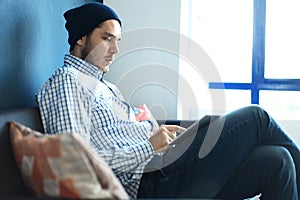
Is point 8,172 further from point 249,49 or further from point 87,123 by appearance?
point 249,49

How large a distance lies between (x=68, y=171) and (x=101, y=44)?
1066 millimetres

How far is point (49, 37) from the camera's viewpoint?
197cm

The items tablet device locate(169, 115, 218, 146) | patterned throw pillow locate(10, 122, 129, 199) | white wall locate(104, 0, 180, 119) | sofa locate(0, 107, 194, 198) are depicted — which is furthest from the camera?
white wall locate(104, 0, 180, 119)

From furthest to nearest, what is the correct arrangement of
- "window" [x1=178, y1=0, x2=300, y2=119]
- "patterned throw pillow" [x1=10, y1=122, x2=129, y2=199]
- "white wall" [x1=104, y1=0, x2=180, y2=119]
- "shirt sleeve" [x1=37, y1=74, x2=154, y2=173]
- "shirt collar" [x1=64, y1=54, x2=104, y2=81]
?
1. "window" [x1=178, y1=0, x2=300, y2=119]
2. "white wall" [x1=104, y1=0, x2=180, y2=119]
3. "shirt collar" [x1=64, y1=54, x2=104, y2=81]
4. "shirt sleeve" [x1=37, y1=74, x2=154, y2=173]
5. "patterned throw pillow" [x1=10, y1=122, x2=129, y2=199]

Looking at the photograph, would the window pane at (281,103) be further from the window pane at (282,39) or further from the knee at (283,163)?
the knee at (283,163)

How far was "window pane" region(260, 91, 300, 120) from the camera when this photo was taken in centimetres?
296

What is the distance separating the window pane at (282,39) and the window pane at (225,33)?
0.44 ft

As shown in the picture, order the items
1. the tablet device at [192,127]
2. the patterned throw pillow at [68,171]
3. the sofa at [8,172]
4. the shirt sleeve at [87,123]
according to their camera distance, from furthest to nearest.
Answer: the tablet device at [192,127] → the shirt sleeve at [87,123] → the sofa at [8,172] → the patterned throw pillow at [68,171]

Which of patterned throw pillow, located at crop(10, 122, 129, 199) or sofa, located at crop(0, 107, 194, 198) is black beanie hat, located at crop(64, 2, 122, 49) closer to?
sofa, located at crop(0, 107, 194, 198)

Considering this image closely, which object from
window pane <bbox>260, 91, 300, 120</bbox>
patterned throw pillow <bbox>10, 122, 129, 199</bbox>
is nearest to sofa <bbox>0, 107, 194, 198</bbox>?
patterned throw pillow <bbox>10, 122, 129, 199</bbox>

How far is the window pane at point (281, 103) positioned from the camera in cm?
296

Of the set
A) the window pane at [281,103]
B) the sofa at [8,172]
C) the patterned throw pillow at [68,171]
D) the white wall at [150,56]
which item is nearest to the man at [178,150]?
the sofa at [8,172]

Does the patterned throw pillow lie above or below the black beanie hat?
below

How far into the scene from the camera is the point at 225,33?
3061 millimetres
